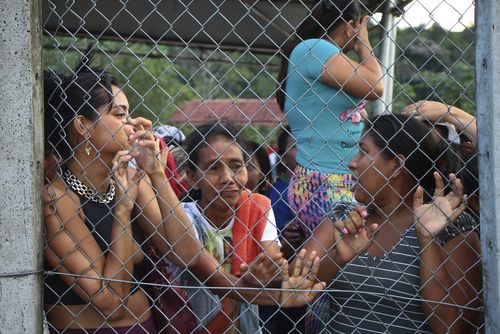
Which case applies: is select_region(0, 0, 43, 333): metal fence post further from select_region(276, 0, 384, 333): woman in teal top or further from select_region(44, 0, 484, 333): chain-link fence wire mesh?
select_region(276, 0, 384, 333): woman in teal top

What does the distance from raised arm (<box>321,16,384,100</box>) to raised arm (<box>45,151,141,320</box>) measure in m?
0.96

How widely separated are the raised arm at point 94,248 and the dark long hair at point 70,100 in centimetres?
23

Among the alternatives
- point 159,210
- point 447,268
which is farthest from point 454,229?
point 159,210

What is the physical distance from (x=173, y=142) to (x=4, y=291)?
1.88m

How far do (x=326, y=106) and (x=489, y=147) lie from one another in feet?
2.76

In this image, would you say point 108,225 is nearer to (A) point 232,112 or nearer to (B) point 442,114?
(B) point 442,114

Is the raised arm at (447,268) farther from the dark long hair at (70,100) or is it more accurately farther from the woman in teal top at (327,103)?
the dark long hair at (70,100)

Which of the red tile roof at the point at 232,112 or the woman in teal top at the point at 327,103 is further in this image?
the woman in teal top at the point at 327,103

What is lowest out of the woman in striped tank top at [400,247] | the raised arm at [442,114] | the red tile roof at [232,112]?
the red tile roof at [232,112]

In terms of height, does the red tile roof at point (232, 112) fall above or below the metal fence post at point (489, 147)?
below

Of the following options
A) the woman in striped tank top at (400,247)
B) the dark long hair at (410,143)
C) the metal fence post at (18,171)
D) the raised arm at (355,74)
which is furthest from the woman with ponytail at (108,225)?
the raised arm at (355,74)

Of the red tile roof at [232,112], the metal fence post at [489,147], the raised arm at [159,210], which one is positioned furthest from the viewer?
the red tile roof at [232,112]

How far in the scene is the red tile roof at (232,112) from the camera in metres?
3.03

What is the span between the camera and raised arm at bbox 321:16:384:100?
313 centimetres
